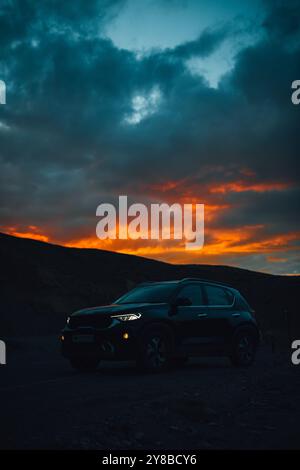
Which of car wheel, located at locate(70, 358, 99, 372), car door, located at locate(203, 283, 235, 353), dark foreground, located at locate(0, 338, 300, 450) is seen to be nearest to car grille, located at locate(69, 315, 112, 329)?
car wheel, located at locate(70, 358, 99, 372)

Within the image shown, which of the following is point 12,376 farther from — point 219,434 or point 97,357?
point 219,434

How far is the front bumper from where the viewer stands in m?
10.7

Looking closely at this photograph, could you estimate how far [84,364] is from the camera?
38.9 ft

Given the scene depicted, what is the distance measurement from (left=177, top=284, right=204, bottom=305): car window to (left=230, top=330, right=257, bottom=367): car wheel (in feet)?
3.83

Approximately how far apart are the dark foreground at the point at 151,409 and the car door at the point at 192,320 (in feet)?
1.68

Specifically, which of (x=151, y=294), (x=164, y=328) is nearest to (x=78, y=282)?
(x=151, y=294)

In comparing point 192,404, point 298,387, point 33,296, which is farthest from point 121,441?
point 33,296

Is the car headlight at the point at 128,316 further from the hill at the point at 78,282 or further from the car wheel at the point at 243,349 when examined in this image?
the hill at the point at 78,282

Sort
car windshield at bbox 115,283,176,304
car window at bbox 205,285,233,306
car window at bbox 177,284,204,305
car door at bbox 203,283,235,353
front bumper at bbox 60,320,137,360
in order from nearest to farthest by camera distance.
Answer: front bumper at bbox 60,320,137,360, car windshield at bbox 115,283,176,304, car window at bbox 177,284,204,305, car door at bbox 203,283,235,353, car window at bbox 205,285,233,306

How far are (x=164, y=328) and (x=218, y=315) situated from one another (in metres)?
1.61

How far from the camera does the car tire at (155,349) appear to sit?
1080cm

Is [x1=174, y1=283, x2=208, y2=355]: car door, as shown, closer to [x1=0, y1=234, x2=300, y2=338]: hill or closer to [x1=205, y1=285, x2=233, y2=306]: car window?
[x1=205, y1=285, x2=233, y2=306]: car window

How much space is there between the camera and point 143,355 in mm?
10797

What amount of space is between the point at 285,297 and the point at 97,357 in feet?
121
